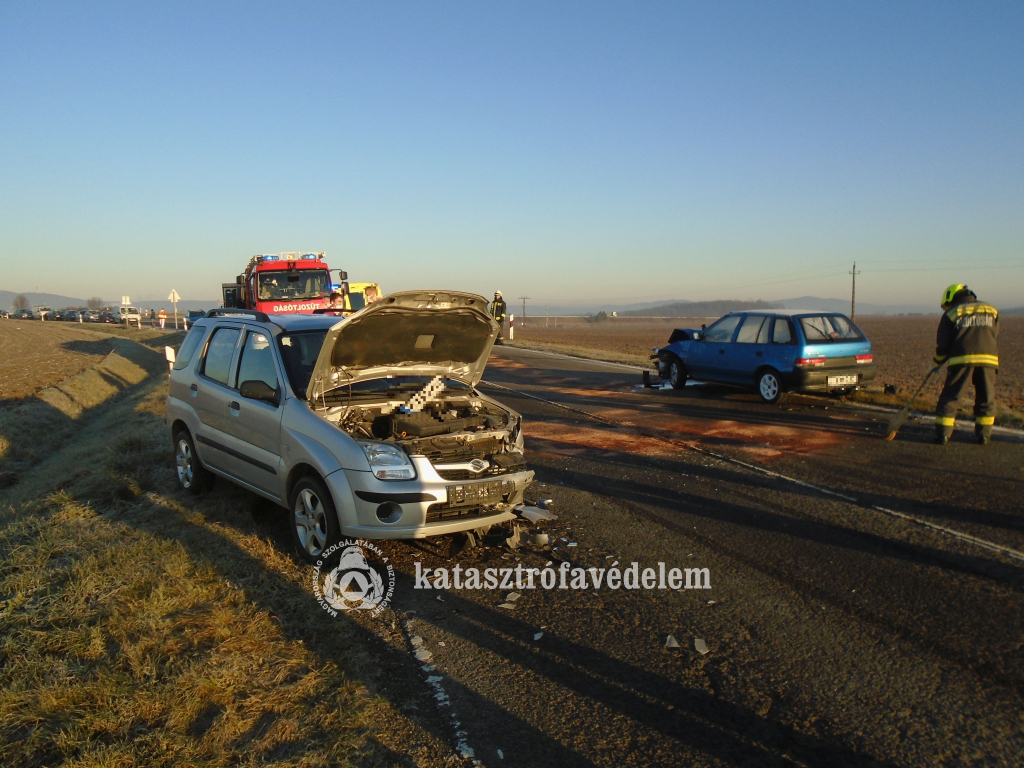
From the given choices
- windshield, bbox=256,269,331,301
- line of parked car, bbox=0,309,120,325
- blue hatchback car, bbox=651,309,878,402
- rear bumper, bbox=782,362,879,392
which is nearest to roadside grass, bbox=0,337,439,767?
rear bumper, bbox=782,362,879,392

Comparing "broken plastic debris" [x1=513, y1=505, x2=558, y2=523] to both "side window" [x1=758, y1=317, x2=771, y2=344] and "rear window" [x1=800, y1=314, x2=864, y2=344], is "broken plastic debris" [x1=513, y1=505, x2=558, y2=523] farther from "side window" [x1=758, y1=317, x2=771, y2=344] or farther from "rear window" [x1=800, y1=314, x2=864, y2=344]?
"side window" [x1=758, y1=317, x2=771, y2=344]

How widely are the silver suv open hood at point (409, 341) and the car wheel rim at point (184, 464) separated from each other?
234cm

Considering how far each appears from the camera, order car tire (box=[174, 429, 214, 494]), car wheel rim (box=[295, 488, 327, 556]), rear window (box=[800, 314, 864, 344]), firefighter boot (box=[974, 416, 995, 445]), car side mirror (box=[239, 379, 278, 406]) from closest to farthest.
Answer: car wheel rim (box=[295, 488, 327, 556])
car side mirror (box=[239, 379, 278, 406])
car tire (box=[174, 429, 214, 494])
firefighter boot (box=[974, 416, 995, 445])
rear window (box=[800, 314, 864, 344])

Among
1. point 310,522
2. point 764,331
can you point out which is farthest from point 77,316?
point 310,522

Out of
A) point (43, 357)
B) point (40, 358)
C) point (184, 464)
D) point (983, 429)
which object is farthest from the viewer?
point (43, 357)

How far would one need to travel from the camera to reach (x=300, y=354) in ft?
19.1

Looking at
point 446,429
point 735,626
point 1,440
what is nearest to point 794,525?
point 735,626

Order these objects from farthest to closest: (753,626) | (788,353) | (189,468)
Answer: (788,353)
(189,468)
(753,626)

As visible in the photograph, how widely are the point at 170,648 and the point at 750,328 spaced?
11245 mm

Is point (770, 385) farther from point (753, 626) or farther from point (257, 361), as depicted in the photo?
point (257, 361)

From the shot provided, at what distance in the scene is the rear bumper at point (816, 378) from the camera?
38.4 ft

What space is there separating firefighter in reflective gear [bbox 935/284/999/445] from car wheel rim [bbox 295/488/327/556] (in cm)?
749

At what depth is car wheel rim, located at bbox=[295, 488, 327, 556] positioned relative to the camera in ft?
16.8

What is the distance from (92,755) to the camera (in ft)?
9.78
